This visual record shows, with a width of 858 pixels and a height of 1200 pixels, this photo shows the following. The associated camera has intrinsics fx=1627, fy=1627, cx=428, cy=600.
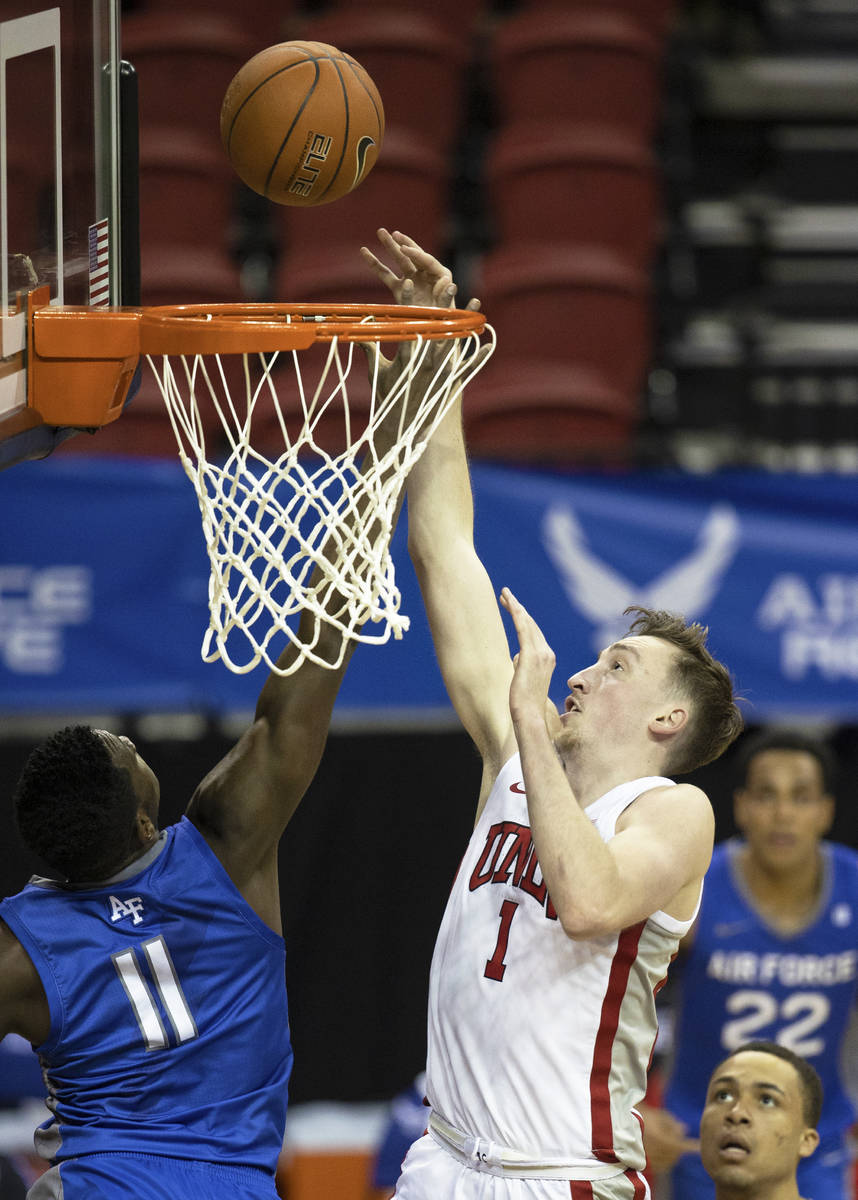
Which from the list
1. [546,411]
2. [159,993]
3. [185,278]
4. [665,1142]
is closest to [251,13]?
[185,278]

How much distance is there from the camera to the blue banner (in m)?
5.37

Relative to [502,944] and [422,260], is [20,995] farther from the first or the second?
[422,260]

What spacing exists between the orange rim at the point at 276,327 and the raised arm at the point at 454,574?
18cm

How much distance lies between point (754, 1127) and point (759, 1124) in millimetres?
15

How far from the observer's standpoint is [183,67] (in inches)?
303

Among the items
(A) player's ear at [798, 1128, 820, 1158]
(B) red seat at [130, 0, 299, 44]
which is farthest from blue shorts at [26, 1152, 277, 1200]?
(B) red seat at [130, 0, 299, 44]

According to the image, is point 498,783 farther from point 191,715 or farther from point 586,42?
point 586,42

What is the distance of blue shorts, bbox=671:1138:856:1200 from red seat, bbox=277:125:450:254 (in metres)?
4.23

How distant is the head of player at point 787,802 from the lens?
4992 mm

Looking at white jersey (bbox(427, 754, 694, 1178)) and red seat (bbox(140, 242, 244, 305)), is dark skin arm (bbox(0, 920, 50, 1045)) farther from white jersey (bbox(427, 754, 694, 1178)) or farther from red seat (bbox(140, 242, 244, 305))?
→ red seat (bbox(140, 242, 244, 305))

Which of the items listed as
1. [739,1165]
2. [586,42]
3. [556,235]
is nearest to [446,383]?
[739,1165]

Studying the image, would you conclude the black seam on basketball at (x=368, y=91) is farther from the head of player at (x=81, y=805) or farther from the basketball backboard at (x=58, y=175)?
the head of player at (x=81, y=805)

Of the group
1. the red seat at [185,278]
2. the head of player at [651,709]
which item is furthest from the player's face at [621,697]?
the red seat at [185,278]

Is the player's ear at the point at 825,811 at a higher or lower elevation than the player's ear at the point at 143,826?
lower
